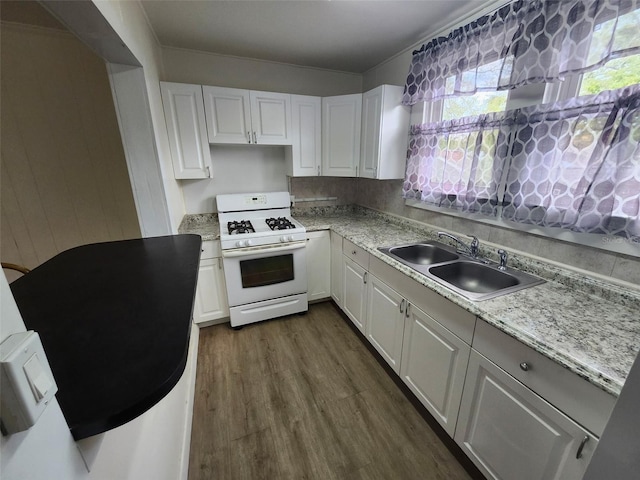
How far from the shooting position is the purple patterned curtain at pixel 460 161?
5.14ft

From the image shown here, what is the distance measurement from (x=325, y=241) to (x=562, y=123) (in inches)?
70.4

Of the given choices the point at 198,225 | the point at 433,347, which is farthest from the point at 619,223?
the point at 198,225

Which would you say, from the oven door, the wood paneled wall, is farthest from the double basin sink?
the wood paneled wall

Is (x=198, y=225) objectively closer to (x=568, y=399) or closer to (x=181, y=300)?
(x=181, y=300)

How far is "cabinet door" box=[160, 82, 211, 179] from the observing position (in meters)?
2.09

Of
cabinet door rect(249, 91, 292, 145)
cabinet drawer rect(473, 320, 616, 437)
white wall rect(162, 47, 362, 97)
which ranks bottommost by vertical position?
cabinet drawer rect(473, 320, 616, 437)

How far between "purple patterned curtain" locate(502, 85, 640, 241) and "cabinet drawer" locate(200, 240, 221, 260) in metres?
2.08

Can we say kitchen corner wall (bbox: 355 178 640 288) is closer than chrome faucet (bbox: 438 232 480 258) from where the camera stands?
Yes

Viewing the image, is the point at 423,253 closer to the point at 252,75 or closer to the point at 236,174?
the point at 236,174

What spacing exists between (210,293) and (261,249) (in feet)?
1.97

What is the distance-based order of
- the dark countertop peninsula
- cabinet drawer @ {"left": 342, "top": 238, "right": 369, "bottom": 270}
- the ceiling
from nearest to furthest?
the dark countertop peninsula → the ceiling → cabinet drawer @ {"left": 342, "top": 238, "right": 369, "bottom": 270}

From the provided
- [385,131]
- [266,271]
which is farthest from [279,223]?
[385,131]

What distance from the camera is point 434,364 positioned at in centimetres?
142

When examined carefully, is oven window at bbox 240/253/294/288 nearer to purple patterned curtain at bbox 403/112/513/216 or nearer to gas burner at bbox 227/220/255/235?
gas burner at bbox 227/220/255/235
